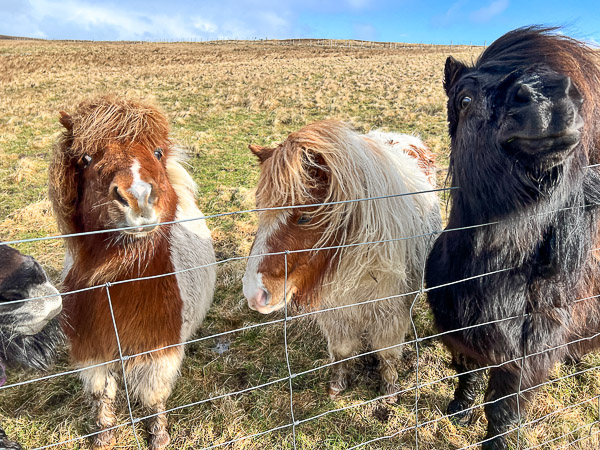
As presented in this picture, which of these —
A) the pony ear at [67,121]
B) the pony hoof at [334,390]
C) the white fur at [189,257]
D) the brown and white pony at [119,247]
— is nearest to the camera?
the brown and white pony at [119,247]

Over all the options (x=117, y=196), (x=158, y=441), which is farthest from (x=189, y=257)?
(x=158, y=441)

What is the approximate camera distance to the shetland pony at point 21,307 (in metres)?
1.57

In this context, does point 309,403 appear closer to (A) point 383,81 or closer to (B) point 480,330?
(B) point 480,330

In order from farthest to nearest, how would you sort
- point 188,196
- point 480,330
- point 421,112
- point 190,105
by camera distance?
point 190,105, point 421,112, point 188,196, point 480,330

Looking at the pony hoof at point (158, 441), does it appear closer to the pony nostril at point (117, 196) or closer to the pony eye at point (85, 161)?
the pony nostril at point (117, 196)

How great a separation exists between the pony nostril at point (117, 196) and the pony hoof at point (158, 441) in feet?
5.68

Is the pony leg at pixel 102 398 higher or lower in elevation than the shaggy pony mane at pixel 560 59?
lower

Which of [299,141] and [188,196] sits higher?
[299,141]

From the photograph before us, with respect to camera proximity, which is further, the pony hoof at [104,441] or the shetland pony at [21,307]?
the pony hoof at [104,441]

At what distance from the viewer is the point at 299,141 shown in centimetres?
197

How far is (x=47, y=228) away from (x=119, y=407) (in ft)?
13.3

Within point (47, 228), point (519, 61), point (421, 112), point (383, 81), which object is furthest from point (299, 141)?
point (383, 81)

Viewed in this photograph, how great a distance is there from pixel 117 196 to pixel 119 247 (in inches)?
14.3

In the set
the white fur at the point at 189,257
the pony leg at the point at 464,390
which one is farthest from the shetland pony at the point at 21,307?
the pony leg at the point at 464,390
